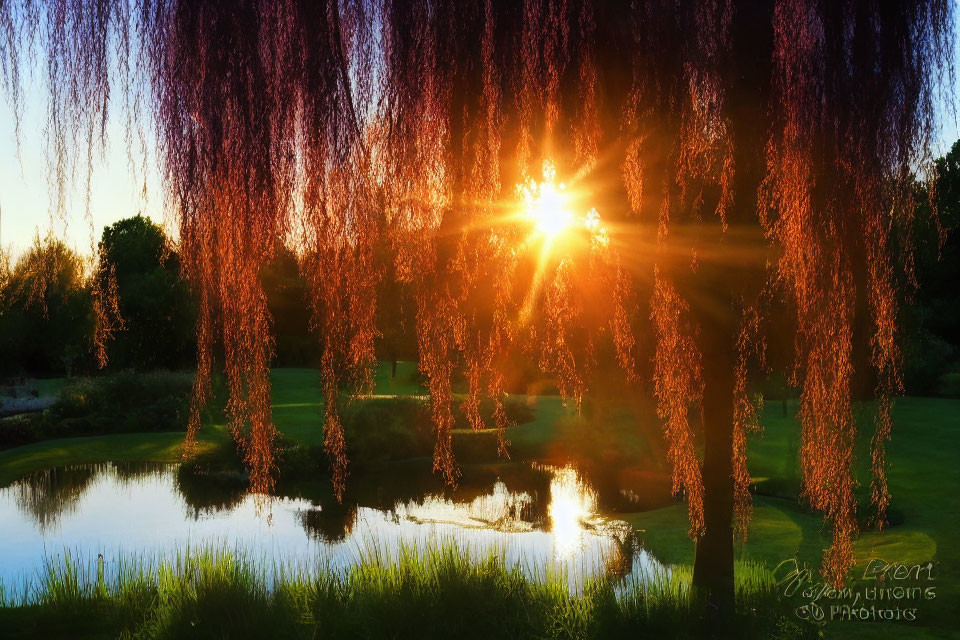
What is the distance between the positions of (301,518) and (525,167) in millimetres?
13737

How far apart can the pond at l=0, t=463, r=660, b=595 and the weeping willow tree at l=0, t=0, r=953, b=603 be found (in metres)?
8.34

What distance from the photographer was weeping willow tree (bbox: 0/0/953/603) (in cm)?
237

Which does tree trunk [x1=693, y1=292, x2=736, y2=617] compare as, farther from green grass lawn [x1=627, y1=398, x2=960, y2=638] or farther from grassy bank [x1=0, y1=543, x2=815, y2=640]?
green grass lawn [x1=627, y1=398, x2=960, y2=638]

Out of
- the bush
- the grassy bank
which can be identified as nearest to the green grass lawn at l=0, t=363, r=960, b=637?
the bush

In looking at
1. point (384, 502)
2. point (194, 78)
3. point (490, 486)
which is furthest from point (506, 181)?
point (490, 486)

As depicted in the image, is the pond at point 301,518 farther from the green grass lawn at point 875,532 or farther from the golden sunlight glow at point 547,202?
the golden sunlight glow at point 547,202

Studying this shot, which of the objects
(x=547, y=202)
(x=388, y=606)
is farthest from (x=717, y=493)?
(x=547, y=202)

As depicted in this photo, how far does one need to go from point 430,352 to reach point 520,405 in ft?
86.7

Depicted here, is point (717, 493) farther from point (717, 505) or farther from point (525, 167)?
point (525, 167)

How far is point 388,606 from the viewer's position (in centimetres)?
699

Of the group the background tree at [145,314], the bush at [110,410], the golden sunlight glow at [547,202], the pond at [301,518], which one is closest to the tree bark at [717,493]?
Answer: the golden sunlight glow at [547,202]

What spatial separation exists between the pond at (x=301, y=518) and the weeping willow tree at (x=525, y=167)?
8345mm

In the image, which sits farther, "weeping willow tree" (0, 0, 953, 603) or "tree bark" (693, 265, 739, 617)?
"tree bark" (693, 265, 739, 617)

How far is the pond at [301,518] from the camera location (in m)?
12.6
